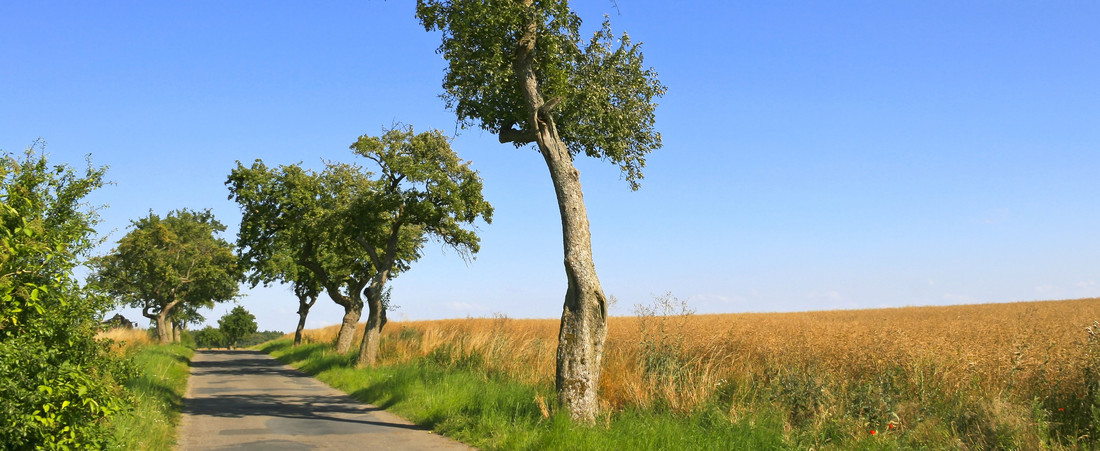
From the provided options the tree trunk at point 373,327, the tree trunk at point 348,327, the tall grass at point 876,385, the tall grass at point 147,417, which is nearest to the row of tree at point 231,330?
the tree trunk at point 348,327

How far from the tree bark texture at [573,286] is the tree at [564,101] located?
2 centimetres

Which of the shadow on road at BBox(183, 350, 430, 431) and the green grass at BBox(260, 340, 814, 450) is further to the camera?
the shadow on road at BBox(183, 350, 430, 431)

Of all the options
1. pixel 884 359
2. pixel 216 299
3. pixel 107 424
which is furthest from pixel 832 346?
pixel 216 299

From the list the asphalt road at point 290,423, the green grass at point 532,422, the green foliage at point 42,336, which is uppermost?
the green foliage at point 42,336

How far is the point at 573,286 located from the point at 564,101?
360 cm

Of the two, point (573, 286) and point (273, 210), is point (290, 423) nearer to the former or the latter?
point (573, 286)

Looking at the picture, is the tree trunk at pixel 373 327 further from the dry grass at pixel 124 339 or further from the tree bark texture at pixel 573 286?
the tree bark texture at pixel 573 286

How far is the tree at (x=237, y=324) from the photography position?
95.2 m

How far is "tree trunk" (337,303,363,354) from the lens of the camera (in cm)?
3045

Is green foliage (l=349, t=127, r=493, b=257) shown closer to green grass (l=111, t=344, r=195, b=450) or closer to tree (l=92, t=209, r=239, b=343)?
green grass (l=111, t=344, r=195, b=450)

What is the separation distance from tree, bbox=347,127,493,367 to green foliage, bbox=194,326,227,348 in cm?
8439

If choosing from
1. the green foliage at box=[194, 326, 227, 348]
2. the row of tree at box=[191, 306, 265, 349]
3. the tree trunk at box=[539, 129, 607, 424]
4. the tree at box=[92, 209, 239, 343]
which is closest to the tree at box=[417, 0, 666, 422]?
the tree trunk at box=[539, 129, 607, 424]

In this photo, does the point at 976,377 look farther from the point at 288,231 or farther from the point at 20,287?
the point at 288,231

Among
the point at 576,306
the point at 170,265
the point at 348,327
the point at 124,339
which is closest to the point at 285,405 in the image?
the point at 576,306
